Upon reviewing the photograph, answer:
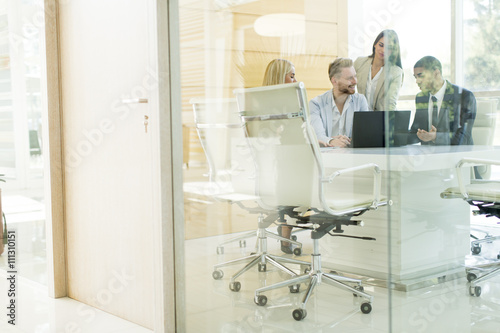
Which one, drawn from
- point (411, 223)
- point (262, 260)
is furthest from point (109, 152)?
point (411, 223)

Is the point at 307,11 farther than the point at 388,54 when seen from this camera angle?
Yes

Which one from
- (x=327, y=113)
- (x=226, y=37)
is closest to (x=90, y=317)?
(x=226, y=37)

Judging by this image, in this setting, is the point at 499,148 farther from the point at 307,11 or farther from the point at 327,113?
the point at 307,11

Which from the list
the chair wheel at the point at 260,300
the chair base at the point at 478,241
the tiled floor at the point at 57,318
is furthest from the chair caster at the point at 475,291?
the tiled floor at the point at 57,318

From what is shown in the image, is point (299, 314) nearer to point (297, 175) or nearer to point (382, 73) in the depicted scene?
point (297, 175)

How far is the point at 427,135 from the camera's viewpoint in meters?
2.07

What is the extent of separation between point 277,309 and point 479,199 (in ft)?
3.45

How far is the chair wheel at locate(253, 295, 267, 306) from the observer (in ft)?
8.98

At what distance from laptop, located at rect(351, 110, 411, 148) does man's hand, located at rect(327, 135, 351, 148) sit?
4cm

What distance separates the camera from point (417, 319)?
2.16 metres

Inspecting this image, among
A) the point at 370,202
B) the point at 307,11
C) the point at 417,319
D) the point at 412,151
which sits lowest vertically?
the point at 417,319

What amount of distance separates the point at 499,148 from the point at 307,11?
2.97ft

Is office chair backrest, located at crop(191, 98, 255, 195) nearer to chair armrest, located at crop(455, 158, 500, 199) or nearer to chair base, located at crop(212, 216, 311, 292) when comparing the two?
chair base, located at crop(212, 216, 311, 292)

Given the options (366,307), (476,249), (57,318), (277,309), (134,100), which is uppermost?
(134,100)
